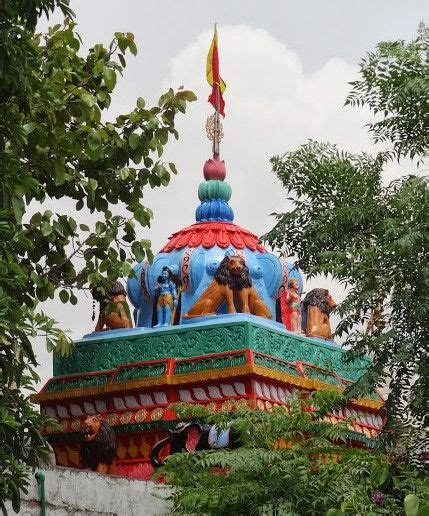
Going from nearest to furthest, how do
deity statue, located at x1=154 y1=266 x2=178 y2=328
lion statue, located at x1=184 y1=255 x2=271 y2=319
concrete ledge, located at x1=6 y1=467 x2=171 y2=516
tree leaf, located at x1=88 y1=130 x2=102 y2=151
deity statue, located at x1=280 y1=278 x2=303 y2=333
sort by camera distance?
concrete ledge, located at x1=6 y1=467 x2=171 y2=516
tree leaf, located at x1=88 y1=130 x2=102 y2=151
lion statue, located at x1=184 y1=255 x2=271 y2=319
deity statue, located at x1=154 y1=266 x2=178 y2=328
deity statue, located at x1=280 y1=278 x2=303 y2=333

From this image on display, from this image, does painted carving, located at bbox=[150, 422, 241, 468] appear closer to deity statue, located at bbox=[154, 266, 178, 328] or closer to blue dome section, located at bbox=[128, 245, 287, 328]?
deity statue, located at bbox=[154, 266, 178, 328]

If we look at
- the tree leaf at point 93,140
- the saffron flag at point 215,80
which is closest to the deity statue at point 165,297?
the saffron flag at point 215,80

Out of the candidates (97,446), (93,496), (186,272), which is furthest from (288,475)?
(186,272)

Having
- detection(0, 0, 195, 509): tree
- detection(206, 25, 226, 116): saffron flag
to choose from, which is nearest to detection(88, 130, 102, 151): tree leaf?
detection(0, 0, 195, 509): tree

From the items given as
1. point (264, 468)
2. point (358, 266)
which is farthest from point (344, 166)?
point (264, 468)

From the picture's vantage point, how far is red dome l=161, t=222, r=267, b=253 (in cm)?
2033

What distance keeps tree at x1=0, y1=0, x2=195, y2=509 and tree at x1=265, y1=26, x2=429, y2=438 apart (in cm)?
149

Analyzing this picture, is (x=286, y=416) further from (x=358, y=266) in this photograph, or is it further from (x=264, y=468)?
(x=358, y=266)

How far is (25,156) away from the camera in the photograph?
534 inches

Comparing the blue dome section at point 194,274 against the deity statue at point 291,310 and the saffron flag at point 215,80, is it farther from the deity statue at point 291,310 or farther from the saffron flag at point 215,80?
the saffron flag at point 215,80

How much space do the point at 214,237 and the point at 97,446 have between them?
11.7 feet

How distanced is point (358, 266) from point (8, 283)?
3780 mm

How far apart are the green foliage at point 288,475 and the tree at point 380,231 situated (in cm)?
52

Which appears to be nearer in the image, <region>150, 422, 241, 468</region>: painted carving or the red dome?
<region>150, 422, 241, 468</region>: painted carving
